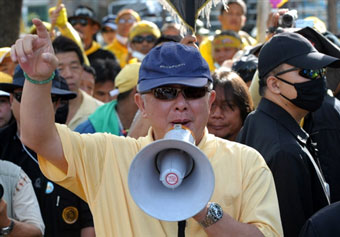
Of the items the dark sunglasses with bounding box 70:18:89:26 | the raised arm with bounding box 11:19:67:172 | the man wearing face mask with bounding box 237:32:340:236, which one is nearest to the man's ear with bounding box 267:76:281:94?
the man wearing face mask with bounding box 237:32:340:236

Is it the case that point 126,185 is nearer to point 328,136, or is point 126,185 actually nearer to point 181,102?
point 181,102

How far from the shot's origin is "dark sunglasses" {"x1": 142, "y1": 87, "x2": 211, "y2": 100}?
128 inches

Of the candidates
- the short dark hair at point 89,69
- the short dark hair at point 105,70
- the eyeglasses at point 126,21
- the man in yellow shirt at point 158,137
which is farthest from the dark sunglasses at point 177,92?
the eyeglasses at point 126,21

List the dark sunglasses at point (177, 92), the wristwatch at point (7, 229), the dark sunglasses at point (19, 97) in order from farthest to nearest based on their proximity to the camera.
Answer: the dark sunglasses at point (19, 97) < the wristwatch at point (7, 229) < the dark sunglasses at point (177, 92)

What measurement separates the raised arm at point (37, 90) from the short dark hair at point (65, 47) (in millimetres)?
4684

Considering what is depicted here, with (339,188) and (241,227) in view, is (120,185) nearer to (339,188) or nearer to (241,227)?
(241,227)

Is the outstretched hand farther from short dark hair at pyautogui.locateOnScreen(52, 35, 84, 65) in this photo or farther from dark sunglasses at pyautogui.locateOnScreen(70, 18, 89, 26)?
dark sunglasses at pyautogui.locateOnScreen(70, 18, 89, 26)

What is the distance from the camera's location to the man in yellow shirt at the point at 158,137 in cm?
313

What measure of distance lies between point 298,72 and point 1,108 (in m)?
2.43

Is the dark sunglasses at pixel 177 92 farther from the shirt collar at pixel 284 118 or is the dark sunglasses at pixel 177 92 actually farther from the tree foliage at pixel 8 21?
the tree foliage at pixel 8 21

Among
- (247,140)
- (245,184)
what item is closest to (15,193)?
(247,140)

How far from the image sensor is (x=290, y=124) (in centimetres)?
436

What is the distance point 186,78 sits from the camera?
127 inches

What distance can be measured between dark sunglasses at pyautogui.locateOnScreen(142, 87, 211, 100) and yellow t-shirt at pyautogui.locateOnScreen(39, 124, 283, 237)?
249mm
